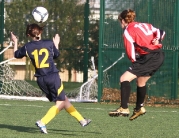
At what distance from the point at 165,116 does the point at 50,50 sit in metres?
3.90

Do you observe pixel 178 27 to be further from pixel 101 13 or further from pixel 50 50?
pixel 50 50

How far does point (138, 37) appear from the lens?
364 inches

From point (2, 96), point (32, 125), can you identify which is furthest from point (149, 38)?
point (2, 96)

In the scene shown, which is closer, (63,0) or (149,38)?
(149,38)

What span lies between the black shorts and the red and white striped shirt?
9cm

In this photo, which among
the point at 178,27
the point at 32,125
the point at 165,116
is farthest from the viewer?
the point at 178,27

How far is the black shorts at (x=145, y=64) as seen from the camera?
9.31m

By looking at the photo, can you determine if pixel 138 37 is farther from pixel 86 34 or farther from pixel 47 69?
pixel 86 34

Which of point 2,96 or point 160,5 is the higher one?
point 160,5

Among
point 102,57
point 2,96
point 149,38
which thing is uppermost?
point 149,38

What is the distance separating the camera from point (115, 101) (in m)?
16.5

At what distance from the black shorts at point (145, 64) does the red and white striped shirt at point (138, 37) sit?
0.09m

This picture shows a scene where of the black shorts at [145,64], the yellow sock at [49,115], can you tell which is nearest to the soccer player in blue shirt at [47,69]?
the yellow sock at [49,115]

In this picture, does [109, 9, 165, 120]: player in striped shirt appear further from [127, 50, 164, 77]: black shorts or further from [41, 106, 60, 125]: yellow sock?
[41, 106, 60, 125]: yellow sock
